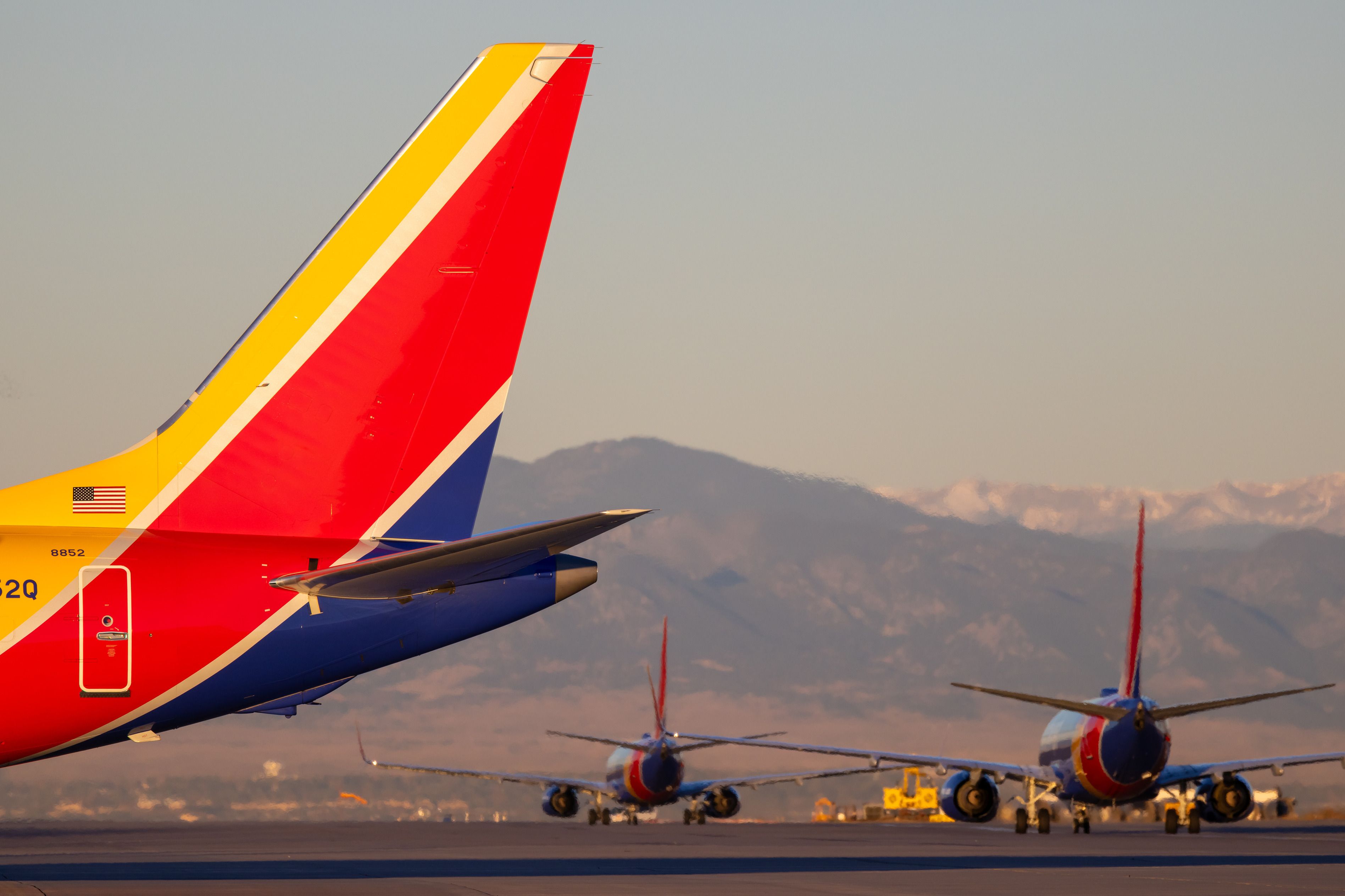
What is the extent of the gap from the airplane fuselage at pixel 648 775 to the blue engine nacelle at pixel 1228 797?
28058 mm

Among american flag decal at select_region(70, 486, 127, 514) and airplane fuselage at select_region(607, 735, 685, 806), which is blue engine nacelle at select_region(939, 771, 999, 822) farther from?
american flag decal at select_region(70, 486, 127, 514)

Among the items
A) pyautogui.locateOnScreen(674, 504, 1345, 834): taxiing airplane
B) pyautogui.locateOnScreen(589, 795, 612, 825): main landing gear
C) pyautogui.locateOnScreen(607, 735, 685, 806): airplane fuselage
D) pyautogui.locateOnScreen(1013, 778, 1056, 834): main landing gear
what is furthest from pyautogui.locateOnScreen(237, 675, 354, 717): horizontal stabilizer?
pyautogui.locateOnScreen(589, 795, 612, 825): main landing gear

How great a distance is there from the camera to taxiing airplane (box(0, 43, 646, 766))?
688 inches

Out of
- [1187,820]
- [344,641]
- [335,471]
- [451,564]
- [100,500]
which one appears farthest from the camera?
[1187,820]

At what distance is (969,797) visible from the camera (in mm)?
55625

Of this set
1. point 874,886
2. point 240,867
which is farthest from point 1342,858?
point 240,867

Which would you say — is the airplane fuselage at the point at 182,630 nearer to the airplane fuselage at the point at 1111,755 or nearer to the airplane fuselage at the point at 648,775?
the airplane fuselage at the point at 1111,755

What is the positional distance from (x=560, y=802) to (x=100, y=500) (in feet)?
234

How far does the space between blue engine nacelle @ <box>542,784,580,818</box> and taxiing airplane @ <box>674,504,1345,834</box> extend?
3010cm

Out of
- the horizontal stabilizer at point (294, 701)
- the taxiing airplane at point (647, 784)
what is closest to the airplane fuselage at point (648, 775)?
the taxiing airplane at point (647, 784)

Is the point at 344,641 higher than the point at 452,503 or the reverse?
the reverse

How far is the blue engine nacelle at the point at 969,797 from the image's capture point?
55594 millimetres

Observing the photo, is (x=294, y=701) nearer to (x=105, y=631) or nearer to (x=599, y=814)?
(x=105, y=631)

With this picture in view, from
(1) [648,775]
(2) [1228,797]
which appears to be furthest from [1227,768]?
(1) [648,775]
